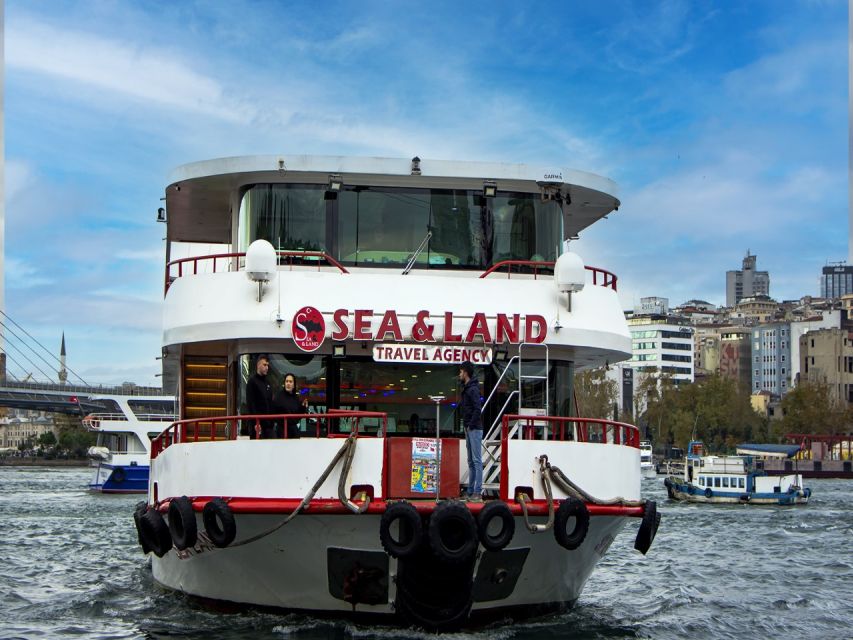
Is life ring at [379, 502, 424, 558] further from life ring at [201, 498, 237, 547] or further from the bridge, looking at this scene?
the bridge

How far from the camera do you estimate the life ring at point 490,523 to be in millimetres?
12625

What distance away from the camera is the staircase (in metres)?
14.0

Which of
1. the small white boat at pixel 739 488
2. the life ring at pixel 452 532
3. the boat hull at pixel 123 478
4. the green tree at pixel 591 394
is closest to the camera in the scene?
the life ring at pixel 452 532

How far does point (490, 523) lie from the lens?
41.8ft

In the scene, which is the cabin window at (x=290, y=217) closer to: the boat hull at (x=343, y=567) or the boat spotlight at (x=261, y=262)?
the boat spotlight at (x=261, y=262)

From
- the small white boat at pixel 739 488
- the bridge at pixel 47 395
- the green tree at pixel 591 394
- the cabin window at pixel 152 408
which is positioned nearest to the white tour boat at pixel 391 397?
the small white boat at pixel 739 488

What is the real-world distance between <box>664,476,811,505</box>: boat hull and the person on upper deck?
47.2m

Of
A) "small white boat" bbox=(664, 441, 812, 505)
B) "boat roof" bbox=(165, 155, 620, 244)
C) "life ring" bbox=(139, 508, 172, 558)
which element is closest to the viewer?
"life ring" bbox=(139, 508, 172, 558)

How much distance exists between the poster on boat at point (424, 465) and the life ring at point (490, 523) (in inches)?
31.2

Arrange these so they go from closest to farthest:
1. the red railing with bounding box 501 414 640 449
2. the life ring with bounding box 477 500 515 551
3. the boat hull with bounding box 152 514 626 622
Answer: the life ring with bounding box 477 500 515 551 < the boat hull with bounding box 152 514 626 622 < the red railing with bounding box 501 414 640 449

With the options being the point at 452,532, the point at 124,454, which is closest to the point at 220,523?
the point at 452,532

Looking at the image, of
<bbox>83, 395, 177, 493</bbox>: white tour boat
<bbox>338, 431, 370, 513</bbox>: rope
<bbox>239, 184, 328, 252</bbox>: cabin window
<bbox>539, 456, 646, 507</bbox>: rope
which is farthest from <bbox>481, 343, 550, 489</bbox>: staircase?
<bbox>83, 395, 177, 493</bbox>: white tour boat

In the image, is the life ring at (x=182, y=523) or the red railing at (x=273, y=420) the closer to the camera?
the red railing at (x=273, y=420)

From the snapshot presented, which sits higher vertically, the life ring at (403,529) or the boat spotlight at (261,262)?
the boat spotlight at (261,262)
